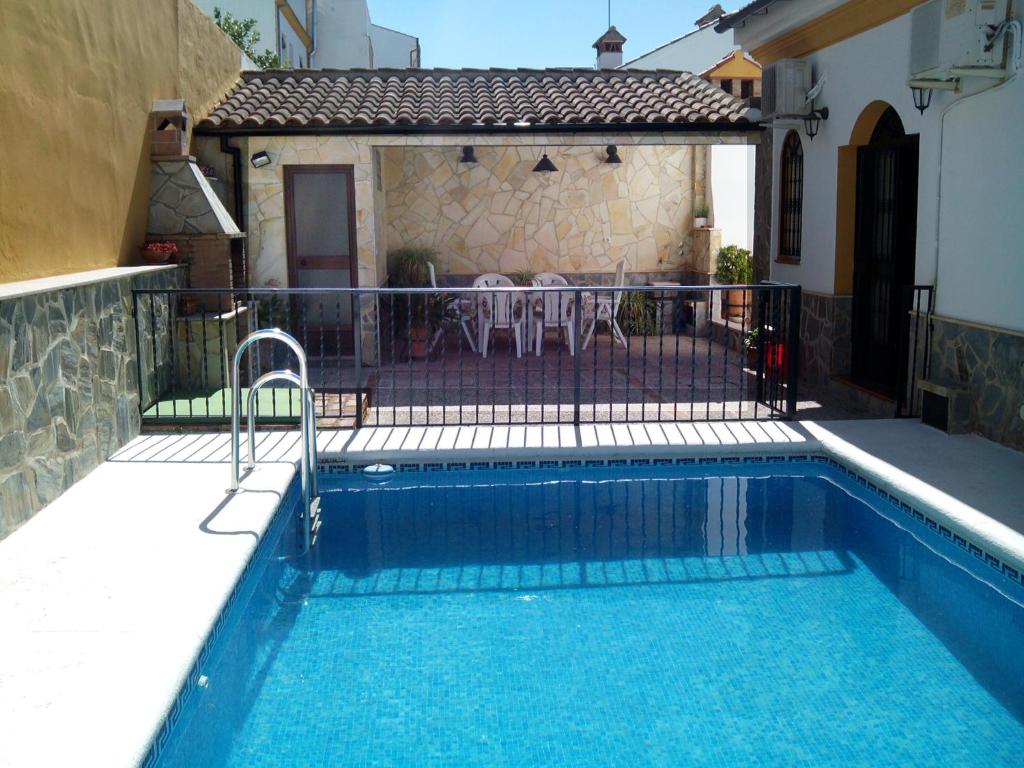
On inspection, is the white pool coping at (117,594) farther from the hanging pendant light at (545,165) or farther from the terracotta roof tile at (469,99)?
the hanging pendant light at (545,165)

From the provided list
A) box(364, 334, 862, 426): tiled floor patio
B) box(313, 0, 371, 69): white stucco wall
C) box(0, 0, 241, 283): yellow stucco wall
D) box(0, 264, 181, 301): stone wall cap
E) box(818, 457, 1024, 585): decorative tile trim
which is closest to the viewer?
box(818, 457, 1024, 585): decorative tile trim

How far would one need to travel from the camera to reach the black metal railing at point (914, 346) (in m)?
8.62

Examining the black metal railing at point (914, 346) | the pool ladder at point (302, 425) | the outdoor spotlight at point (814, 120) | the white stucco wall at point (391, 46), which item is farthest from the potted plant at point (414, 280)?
the white stucco wall at point (391, 46)

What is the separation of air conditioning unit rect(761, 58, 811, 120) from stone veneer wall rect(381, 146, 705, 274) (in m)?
4.94

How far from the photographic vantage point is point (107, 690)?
4.00 meters

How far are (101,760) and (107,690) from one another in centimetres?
54

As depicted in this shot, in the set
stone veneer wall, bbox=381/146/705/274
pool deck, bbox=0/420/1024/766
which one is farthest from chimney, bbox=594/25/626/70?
pool deck, bbox=0/420/1024/766

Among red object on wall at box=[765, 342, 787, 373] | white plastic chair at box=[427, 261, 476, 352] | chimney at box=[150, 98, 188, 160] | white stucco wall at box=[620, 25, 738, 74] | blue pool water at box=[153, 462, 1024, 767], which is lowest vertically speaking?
blue pool water at box=[153, 462, 1024, 767]

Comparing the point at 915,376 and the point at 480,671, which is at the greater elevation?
the point at 915,376

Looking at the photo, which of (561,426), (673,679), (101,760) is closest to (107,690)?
(101,760)

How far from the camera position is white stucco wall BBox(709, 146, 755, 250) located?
15.7 metres

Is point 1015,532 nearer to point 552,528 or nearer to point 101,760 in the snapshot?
point 552,528

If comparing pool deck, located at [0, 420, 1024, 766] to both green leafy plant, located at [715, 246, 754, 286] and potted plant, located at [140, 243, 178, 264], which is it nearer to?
potted plant, located at [140, 243, 178, 264]

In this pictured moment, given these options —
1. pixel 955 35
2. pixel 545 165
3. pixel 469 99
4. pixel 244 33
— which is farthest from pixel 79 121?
pixel 244 33
